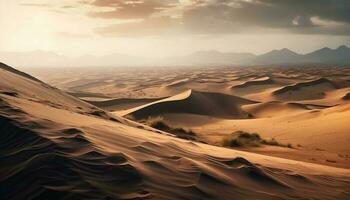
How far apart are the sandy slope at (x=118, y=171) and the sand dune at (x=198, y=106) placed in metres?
18.7

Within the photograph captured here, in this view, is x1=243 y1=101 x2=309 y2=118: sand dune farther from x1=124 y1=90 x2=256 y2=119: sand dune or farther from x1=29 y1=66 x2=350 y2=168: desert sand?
x1=124 y1=90 x2=256 y2=119: sand dune

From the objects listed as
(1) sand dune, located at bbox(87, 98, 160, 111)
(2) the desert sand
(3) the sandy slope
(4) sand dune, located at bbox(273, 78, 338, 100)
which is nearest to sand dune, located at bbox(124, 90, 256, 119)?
(2) the desert sand

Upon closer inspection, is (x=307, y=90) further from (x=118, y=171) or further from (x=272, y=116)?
(x=118, y=171)

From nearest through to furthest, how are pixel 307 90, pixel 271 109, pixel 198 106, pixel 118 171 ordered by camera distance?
pixel 118 171, pixel 198 106, pixel 271 109, pixel 307 90

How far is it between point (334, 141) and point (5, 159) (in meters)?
12.3

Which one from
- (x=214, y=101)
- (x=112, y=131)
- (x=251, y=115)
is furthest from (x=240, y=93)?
(x=112, y=131)

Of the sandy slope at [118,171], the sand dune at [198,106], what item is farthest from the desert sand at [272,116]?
the sandy slope at [118,171]

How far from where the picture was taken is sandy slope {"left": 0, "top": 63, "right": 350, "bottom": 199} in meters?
4.81

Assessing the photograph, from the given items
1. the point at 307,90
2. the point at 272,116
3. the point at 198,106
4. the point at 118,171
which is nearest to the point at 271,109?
the point at 272,116

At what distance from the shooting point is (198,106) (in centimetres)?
3128

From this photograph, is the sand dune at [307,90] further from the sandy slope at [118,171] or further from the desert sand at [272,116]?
the sandy slope at [118,171]

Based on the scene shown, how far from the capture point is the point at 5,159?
5586 millimetres

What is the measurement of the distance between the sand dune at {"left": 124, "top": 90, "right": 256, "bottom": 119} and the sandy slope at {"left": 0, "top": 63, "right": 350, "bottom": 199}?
18.7 m

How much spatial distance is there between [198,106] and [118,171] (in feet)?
85.3
